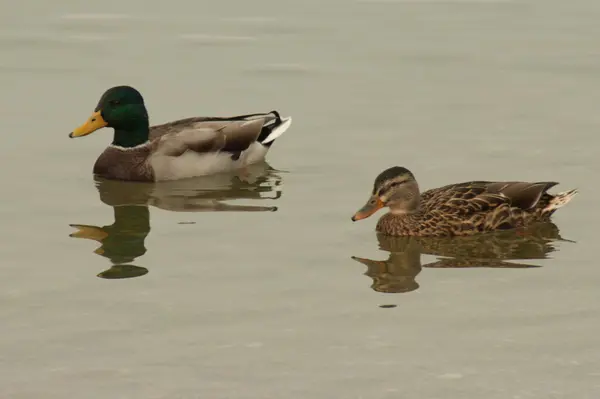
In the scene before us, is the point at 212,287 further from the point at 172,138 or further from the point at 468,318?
the point at 172,138

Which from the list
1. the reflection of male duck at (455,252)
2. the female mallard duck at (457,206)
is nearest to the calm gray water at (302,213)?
the reflection of male duck at (455,252)

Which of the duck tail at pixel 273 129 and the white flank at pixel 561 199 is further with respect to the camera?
the duck tail at pixel 273 129

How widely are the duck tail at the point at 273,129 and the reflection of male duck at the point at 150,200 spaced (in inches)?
12.8

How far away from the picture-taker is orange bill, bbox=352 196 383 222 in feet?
45.4

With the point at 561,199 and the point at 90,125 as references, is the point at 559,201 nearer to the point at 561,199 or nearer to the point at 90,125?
the point at 561,199

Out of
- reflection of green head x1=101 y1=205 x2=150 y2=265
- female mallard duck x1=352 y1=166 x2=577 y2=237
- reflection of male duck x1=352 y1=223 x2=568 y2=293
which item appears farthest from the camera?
female mallard duck x1=352 y1=166 x2=577 y2=237

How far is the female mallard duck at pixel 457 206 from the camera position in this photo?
552 inches

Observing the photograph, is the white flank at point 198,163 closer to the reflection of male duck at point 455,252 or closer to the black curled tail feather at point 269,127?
the black curled tail feather at point 269,127

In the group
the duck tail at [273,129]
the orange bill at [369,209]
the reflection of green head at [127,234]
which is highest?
the duck tail at [273,129]

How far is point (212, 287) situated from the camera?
39.7 feet

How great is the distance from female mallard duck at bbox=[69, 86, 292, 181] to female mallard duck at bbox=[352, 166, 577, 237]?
362 cm

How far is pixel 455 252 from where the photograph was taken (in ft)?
44.3

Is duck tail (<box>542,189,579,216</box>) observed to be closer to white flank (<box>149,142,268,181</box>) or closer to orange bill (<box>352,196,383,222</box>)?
orange bill (<box>352,196,383,222</box>)

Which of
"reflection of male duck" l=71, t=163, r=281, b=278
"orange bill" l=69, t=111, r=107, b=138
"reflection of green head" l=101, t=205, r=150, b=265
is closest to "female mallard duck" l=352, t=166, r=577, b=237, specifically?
"reflection of male duck" l=71, t=163, r=281, b=278
